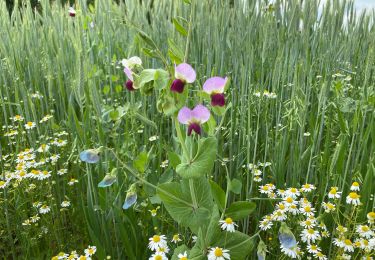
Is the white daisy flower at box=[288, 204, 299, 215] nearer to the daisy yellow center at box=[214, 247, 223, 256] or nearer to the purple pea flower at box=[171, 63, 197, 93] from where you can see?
the daisy yellow center at box=[214, 247, 223, 256]

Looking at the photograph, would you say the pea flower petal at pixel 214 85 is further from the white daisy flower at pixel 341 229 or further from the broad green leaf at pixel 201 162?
the white daisy flower at pixel 341 229

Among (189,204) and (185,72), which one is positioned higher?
(185,72)

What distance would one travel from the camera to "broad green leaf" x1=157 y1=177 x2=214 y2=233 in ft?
2.92

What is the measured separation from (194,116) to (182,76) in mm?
86

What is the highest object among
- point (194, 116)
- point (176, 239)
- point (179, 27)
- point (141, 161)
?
point (179, 27)

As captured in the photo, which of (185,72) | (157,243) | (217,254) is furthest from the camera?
(157,243)

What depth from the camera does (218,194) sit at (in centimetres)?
95

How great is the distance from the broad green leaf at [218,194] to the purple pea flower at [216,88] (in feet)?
0.76

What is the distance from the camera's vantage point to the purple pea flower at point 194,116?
783 millimetres

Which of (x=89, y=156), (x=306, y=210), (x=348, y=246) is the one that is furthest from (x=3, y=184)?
(x=348, y=246)

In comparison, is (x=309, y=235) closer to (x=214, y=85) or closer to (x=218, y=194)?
(x=218, y=194)

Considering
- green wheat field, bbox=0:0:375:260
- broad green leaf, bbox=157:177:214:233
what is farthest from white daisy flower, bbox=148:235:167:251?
broad green leaf, bbox=157:177:214:233

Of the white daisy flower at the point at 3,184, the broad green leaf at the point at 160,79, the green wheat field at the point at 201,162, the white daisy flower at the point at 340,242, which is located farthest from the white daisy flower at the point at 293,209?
the white daisy flower at the point at 3,184

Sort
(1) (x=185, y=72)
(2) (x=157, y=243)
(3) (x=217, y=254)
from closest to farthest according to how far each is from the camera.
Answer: (1) (x=185, y=72), (3) (x=217, y=254), (2) (x=157, y=243)
